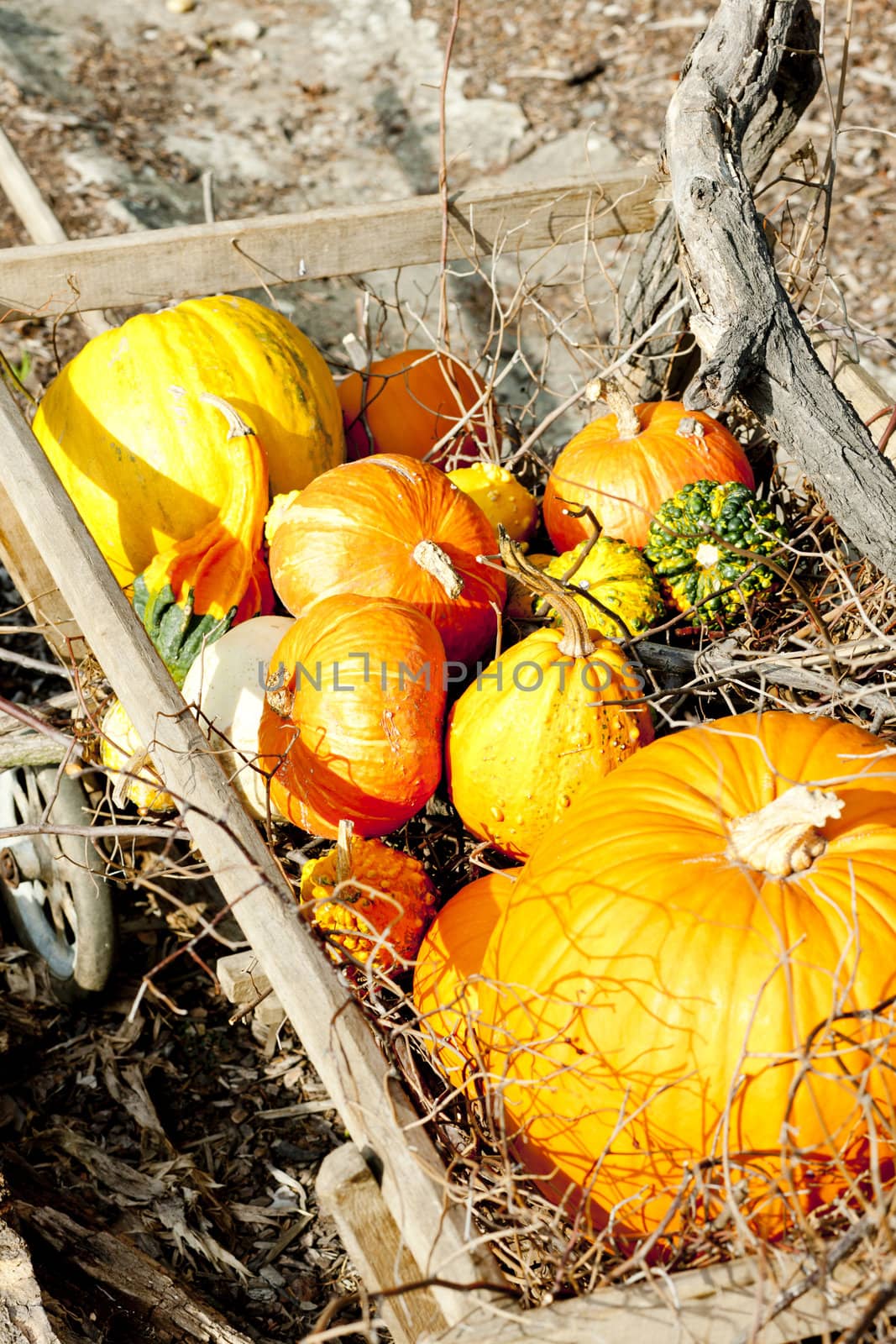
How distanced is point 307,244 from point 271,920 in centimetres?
234

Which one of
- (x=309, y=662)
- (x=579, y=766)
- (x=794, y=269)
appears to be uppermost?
(x=794, y=269)

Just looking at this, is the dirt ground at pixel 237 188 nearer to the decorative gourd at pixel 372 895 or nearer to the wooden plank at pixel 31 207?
the wooden plank at pixel 31 207

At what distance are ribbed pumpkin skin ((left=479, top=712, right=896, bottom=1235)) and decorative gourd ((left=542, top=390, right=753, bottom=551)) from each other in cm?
105

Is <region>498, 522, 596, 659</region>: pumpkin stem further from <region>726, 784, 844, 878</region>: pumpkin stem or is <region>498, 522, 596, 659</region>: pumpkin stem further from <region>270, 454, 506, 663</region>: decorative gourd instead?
<region>726, 784, 844, 878</region>: pumpkin stem

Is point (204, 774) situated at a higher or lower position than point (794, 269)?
lower

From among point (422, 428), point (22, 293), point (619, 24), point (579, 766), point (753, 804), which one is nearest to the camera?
point (753, 804)

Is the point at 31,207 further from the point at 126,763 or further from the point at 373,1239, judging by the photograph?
the point at 373,1239

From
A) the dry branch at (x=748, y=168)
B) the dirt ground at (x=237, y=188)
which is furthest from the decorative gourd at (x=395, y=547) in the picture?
the dirt ground at (x=237, y=188)

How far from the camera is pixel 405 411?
3418mm

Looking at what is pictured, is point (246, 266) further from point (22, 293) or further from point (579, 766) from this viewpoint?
point (579, 766)

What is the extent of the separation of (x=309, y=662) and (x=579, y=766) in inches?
23.7

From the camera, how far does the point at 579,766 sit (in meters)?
2.19

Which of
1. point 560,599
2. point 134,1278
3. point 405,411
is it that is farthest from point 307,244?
point 134,1278

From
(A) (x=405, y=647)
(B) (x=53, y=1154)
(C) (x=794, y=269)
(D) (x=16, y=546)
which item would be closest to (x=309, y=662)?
(A) (x=405, y=647)
